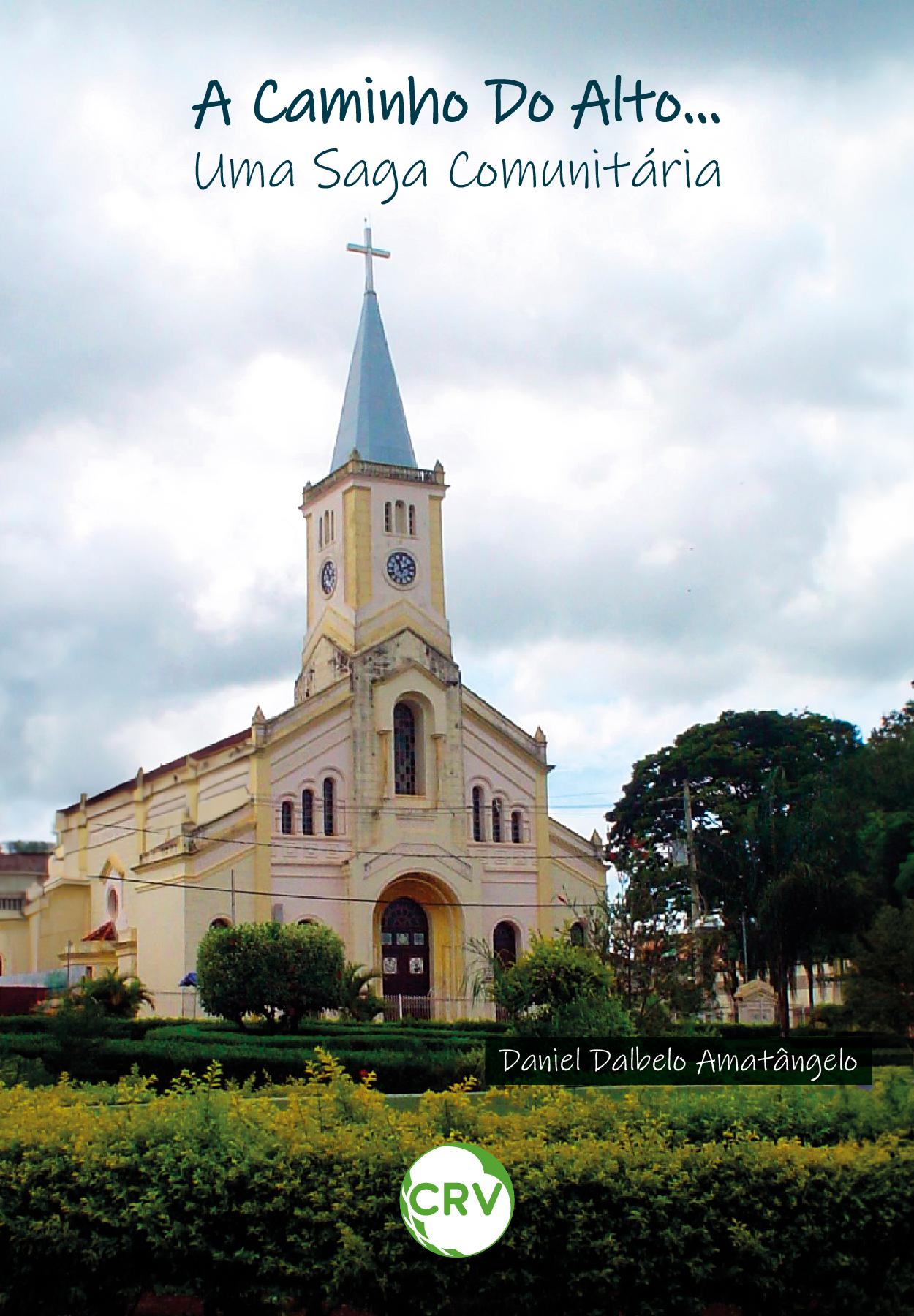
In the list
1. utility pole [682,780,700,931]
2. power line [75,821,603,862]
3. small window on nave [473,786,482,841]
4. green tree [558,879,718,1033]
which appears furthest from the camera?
small window on nave [473,786,482,841]

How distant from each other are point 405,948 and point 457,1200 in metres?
41.2

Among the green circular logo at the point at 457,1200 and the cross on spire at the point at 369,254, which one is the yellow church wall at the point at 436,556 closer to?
the cross on spire at the point at 369,254

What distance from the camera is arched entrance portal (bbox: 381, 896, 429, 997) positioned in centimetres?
4809

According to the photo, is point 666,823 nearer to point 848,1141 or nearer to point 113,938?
point 113,938

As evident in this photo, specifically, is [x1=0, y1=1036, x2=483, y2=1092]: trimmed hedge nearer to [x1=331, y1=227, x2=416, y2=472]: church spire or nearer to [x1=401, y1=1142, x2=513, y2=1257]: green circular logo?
[x1=401, y1=1142, x2=513, y2=1257]: green circular logo

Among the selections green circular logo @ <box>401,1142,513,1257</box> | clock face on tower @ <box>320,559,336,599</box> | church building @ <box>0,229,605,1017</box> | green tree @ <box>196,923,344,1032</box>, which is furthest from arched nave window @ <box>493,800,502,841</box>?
green circular logo @ <box>401,1142,513,1257</box>

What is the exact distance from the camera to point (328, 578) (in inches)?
2084

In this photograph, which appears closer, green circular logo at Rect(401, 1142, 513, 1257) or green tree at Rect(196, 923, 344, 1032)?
green circular logo at Rect(401, 1142, 513, 1257)

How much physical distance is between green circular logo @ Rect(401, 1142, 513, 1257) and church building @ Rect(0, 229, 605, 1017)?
118 feet

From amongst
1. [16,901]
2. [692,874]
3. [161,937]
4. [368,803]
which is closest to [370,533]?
[368,803]

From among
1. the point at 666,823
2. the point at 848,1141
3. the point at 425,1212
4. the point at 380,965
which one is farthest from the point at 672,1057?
the point at 666,823

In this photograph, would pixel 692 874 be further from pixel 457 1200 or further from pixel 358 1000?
pixel 457 1200

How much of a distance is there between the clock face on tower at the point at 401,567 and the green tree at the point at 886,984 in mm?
28905

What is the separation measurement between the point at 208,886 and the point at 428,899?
8.34 metres
